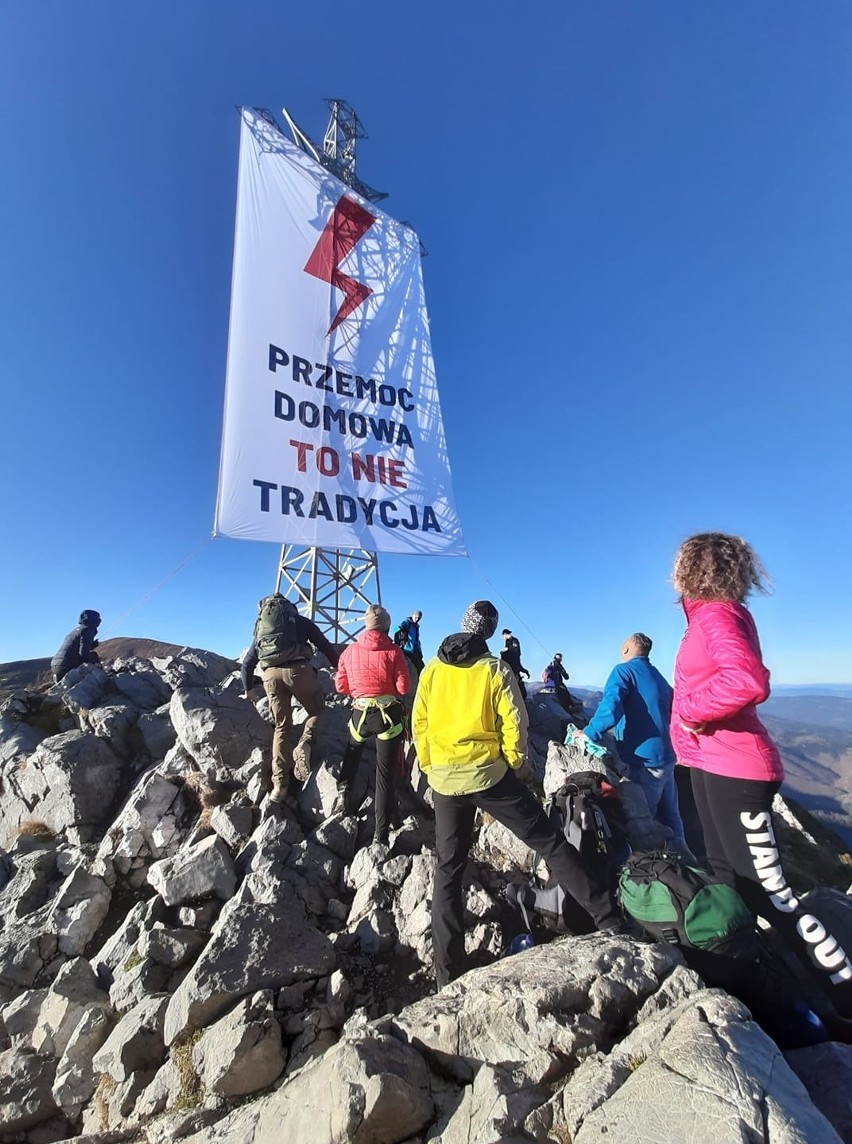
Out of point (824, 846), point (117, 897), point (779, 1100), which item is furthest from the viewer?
point (824, 846)

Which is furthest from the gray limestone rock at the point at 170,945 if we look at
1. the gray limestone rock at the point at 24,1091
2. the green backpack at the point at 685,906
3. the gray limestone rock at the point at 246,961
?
the green backpack at the point at 685,906

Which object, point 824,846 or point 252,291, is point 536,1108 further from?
point 252,291

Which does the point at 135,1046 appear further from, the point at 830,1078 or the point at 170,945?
the point at 830,1078

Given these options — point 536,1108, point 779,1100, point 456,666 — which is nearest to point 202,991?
point 536,1108

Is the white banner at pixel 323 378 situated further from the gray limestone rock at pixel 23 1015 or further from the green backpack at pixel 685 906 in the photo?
the green backpack at pixel 685 906

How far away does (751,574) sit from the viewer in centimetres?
336

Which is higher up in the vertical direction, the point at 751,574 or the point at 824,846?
the point at 751,574

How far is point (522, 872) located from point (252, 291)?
12274mm

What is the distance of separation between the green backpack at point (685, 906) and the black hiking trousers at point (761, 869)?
15 centimetres

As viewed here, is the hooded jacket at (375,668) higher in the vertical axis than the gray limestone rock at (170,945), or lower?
higher

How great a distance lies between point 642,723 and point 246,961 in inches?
171

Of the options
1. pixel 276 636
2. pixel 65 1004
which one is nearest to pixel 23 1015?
pixel 65 1004

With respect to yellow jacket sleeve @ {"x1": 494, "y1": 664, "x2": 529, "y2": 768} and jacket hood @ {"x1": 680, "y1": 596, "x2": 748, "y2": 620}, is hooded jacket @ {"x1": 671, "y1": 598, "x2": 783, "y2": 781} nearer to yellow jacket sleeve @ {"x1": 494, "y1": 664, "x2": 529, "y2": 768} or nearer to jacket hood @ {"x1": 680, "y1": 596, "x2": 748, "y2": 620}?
jacket hood @ {"x1": 680, "y1": 596, "x2": 748, "y2": 620}

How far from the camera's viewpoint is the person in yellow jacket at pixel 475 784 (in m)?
3.71
